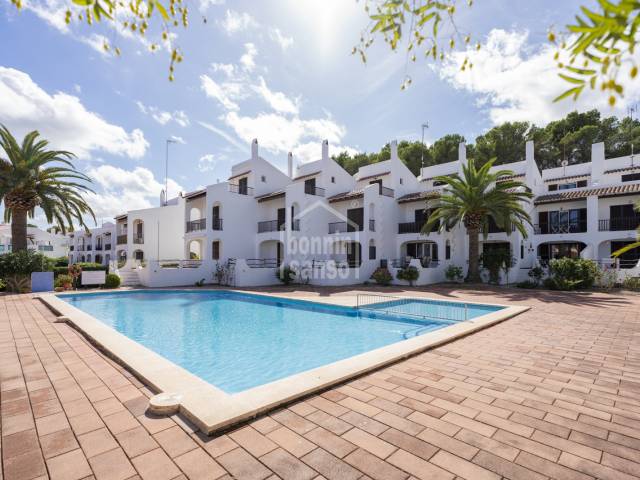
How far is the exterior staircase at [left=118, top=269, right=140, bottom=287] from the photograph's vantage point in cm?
2126

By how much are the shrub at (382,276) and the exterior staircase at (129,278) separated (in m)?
15.6

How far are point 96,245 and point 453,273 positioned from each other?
46.9 m

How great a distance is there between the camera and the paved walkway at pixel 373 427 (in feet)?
8.55

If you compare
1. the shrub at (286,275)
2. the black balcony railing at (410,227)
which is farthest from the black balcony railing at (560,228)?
the shrub at (286,275)

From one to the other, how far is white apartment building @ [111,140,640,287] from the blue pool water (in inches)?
250

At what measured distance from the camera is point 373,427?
10.6 ft

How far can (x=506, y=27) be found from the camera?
3.66 meters

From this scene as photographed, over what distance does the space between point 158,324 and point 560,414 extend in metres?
11.2

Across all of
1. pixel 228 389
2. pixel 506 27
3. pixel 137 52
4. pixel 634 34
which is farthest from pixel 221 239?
pixel 634 34

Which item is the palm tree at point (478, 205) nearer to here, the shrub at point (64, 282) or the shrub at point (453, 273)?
the shrub at point (453, 273)

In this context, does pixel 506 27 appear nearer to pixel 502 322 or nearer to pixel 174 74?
pixel 174 74

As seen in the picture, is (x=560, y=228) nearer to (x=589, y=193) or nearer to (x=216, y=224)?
A: (x=589, y=193)

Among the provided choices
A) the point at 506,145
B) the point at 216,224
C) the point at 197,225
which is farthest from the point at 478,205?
the point at 506,145

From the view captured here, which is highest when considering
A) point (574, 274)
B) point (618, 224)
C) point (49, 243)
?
point (618, 224)
